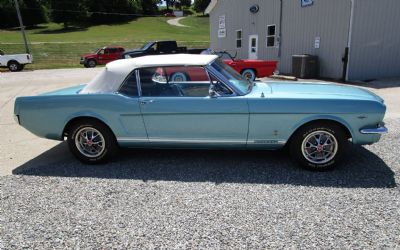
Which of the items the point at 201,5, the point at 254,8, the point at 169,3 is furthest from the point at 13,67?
the point at 169,3

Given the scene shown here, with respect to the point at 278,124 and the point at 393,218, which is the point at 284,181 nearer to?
the point at 278,124

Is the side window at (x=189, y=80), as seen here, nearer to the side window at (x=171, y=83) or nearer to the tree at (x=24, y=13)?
the side window at (x=171, y=83)

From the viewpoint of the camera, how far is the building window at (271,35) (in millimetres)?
16953

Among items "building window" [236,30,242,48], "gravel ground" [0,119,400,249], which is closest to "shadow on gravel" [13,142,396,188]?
"gravel ground" [0,119,400,249]

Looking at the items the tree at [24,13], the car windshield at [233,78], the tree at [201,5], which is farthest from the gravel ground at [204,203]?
the tree at [201,5]

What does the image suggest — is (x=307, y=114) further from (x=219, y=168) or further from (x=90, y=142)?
(x=90, y=142)

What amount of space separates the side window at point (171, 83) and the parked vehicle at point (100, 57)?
77.2ft

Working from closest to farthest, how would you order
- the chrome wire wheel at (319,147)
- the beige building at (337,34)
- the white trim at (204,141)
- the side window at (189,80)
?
the chrome wire wheel at (319,147) < the white trim at (204,141) < the side window at (189,80) < the beige building at (337,34)

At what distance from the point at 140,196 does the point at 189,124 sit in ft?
3.72

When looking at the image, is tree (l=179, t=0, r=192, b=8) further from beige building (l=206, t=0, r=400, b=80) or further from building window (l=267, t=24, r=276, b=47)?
→ building window (l=267, t=24, r=276, b=47)

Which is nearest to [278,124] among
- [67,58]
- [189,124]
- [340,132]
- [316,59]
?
[340,132]

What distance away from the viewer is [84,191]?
3.86m

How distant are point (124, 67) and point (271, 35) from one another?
46.5 ft

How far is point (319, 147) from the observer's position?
13.6 feet
